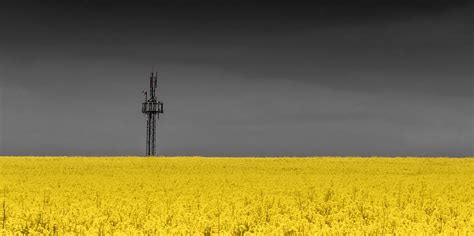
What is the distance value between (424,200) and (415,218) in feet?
12.9

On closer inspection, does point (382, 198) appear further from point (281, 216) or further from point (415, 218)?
point (281, 216)

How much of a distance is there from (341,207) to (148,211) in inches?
236

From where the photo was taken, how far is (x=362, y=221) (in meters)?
16.4

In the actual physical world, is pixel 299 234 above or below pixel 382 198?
below

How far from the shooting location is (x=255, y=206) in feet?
59.5

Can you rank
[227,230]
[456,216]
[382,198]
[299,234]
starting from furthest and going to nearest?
[382,198], [456,216], [227,230], [299,234]

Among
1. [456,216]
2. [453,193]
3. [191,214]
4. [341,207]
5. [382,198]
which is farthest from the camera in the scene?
[453,193]

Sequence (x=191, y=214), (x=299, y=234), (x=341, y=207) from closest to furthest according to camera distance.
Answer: (x=299, y=234) → (x=191, y=214) → (x=341, y=207)

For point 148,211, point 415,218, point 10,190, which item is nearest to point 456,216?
point 415,218

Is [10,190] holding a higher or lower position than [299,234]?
higher

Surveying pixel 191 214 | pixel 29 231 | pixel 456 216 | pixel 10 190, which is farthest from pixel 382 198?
pixel 10 190

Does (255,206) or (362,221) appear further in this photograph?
(255,206)

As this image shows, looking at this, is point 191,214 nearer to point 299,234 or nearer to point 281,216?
point 281,216

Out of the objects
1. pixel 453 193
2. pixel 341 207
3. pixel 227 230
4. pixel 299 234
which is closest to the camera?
pixel 299 234
